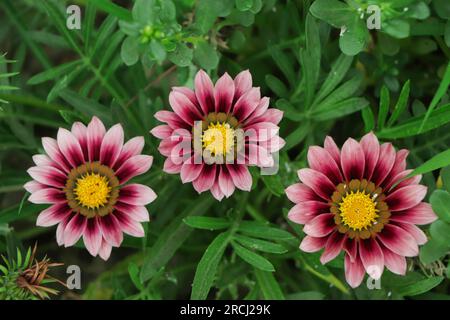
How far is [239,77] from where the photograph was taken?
121cm

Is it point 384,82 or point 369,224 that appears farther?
point 384,82

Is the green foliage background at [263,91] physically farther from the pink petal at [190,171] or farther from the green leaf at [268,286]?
the pink petal at [190,171]

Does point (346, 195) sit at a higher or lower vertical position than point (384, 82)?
lower

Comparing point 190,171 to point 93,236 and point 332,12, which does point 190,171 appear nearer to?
point 93,236

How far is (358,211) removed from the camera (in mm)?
1225

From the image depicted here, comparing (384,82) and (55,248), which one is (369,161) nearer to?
(384,82)

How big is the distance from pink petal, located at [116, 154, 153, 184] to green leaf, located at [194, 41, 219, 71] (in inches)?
9.1

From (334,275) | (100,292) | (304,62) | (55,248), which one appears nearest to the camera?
(304,62)

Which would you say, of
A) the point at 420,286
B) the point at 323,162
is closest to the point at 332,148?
the point at 323,162

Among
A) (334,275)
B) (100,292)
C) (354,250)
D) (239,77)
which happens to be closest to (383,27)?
(239,77)

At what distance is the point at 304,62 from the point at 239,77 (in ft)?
0.64

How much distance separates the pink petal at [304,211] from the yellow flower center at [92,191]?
1.18ft
